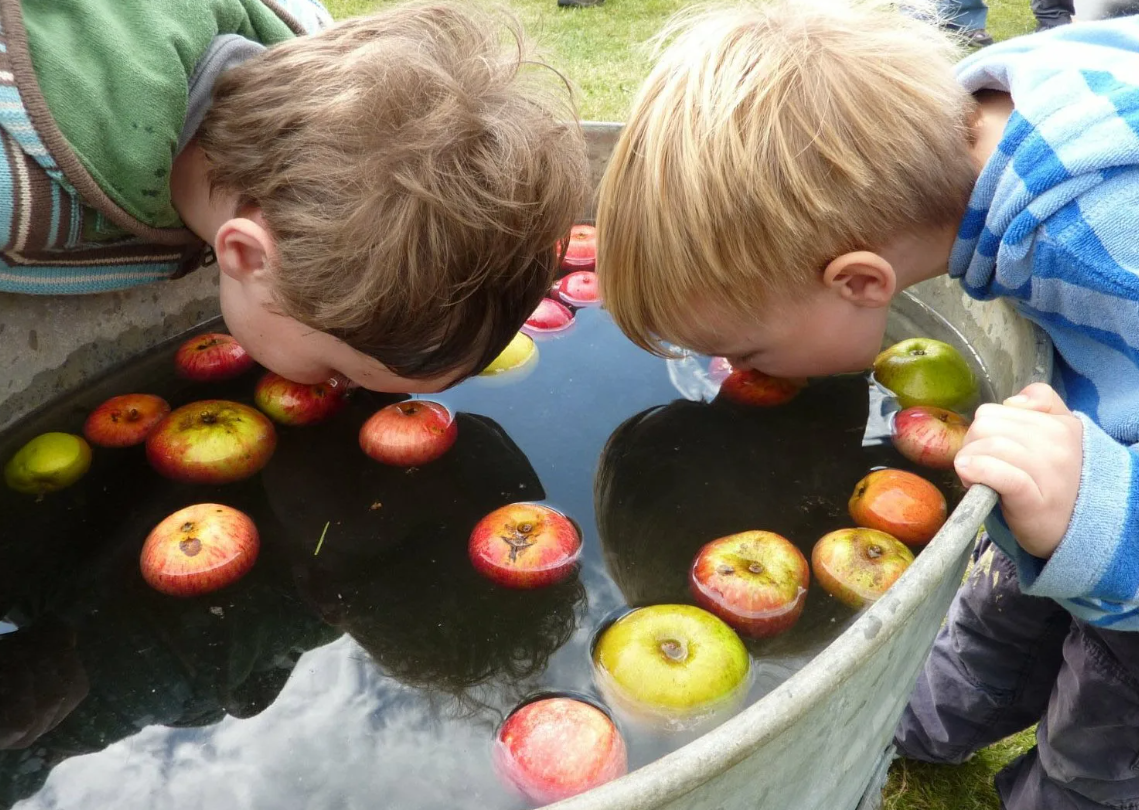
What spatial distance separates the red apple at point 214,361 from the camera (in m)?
1.88

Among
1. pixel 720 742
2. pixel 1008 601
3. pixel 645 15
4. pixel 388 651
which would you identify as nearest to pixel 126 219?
pixel 388 651

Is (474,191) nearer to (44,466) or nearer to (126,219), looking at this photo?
(126,219)

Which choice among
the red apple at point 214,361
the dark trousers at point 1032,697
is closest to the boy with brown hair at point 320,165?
the red apple at point 214,361

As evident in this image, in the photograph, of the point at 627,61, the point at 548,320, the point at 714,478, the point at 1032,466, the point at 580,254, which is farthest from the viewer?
the point at 627,61

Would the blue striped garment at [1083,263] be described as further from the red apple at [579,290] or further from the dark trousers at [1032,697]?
the red apple at [579,290]

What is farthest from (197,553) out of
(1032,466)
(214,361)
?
(1032,466)

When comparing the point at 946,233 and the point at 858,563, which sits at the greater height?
the point at 946,233

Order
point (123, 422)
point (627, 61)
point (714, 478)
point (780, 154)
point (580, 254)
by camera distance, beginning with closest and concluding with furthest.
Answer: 1. point (780, 154)
2. point (714, 478)
3. point (123, 422)
4. point (580, 254)
5. point (627, 61)

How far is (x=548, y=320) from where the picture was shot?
2.03m

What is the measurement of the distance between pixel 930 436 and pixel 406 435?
0.93 metres

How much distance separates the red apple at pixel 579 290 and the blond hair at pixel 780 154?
2.22 feet

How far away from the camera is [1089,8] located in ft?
12.1

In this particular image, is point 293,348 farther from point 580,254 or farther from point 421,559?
point 580,254

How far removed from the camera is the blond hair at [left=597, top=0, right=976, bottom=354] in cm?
132
